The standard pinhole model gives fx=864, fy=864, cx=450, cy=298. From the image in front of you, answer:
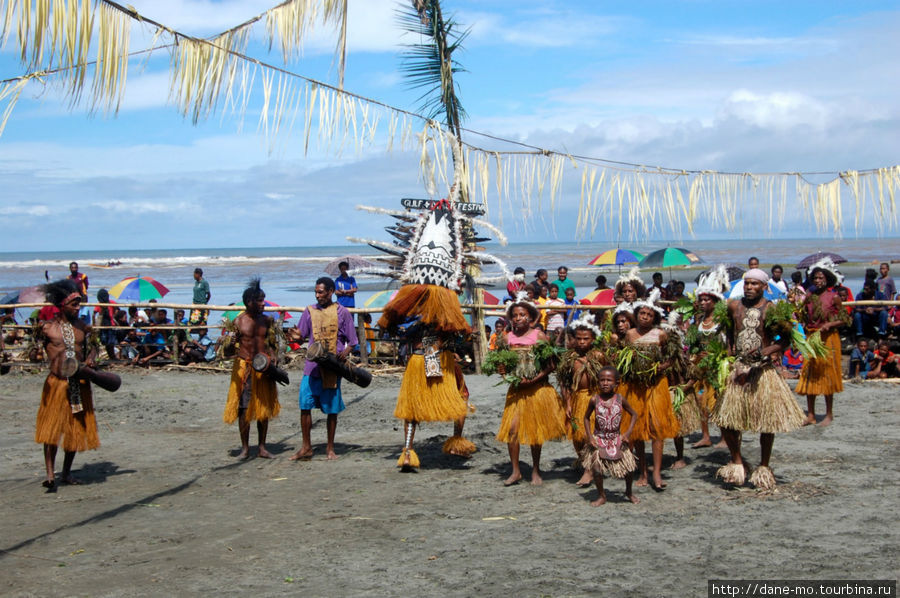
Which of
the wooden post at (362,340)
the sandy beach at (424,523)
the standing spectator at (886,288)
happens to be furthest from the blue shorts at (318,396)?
the standing spectator at (886,288)

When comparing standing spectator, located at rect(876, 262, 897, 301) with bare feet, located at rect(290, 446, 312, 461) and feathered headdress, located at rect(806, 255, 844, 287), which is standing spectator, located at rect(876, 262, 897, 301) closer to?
feathered headdress, located at rect(806, 255, 844, 287)

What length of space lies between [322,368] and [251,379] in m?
0.70

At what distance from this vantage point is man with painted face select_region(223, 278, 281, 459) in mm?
8078

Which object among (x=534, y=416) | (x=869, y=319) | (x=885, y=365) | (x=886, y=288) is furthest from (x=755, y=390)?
(x=886, y=288)

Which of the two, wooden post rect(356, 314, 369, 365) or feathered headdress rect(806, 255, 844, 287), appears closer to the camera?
feathered headdress rect(806, 255, 844, 287)

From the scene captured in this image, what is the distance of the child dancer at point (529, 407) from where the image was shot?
6.73 metres

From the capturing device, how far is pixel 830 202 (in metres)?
10.1

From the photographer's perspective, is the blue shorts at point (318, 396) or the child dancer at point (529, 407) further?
the blue shorts at point (318, 396)

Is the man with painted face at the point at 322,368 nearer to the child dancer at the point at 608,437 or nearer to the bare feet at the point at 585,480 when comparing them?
the bare feet at the point at 585,480

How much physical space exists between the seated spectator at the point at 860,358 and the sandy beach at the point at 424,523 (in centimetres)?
290

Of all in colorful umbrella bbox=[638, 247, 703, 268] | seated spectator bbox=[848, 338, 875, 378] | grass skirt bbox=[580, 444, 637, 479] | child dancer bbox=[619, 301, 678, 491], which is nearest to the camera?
grass skirt bbox=[580, 444, 637, 479]

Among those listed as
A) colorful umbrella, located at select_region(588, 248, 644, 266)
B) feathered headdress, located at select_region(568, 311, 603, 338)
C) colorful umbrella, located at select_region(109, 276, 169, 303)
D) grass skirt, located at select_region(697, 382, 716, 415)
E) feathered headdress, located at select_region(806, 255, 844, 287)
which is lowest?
grass skirt, located at select_region(697, 382, 716, 415)

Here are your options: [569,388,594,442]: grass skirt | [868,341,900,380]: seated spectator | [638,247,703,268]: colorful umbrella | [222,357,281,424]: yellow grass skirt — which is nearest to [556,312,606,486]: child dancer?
[569,388,594,442]: grass skirt

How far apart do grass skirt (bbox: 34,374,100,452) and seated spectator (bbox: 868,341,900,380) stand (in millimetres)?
9676
